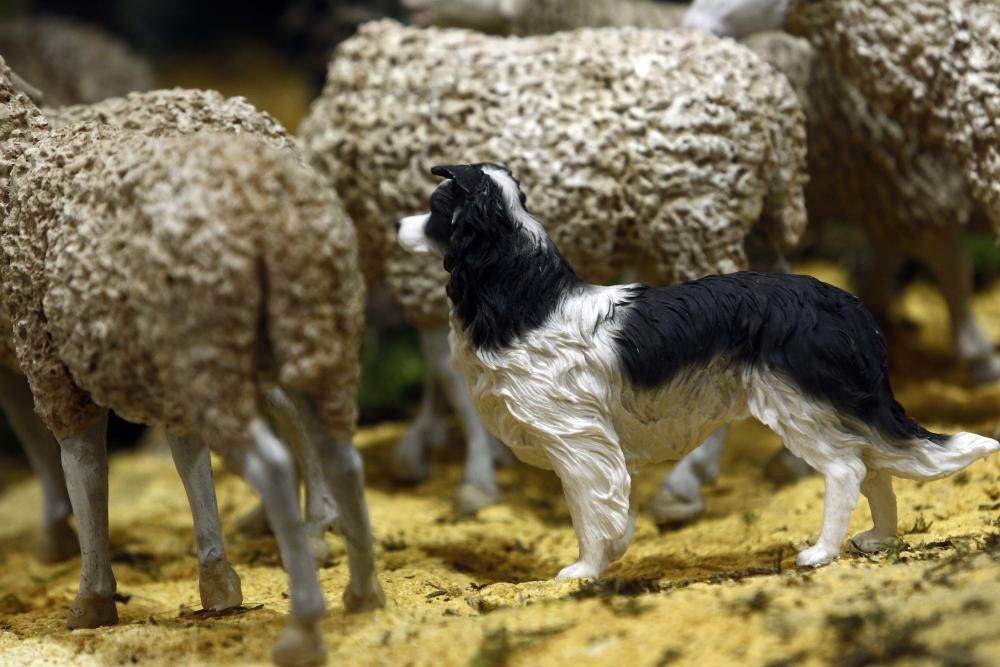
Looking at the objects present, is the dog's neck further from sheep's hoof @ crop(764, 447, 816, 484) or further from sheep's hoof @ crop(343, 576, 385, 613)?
sheep's hoof @ crop(764, 447, 816, 484)

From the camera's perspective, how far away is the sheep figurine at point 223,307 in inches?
108

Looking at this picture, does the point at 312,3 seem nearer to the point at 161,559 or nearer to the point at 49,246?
the point at 161,559

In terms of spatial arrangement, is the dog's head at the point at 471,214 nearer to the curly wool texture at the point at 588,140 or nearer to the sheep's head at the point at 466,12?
the curly wool texture at the point at 588,140

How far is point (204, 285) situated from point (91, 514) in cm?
119

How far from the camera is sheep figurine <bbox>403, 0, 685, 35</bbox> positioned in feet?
18.7

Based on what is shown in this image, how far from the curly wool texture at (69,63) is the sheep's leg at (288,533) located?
16.3 feet

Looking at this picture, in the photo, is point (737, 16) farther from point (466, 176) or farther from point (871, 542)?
point (871, 542)

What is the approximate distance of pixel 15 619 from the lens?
13.4ft

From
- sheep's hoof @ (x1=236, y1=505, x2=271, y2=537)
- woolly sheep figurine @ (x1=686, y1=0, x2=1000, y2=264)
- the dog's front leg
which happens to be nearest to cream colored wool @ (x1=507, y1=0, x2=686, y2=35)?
woolly sheep figurine @ (x1=686, y1=0, x2=1000, y2=264)

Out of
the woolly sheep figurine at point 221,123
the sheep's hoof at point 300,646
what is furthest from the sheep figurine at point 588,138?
the sheep's hoof at point 300,646

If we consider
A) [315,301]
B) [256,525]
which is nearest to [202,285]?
[315,301]

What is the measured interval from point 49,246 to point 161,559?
6.97 ft

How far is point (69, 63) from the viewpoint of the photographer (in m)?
7.28

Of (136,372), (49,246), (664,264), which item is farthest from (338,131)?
(136,372)
